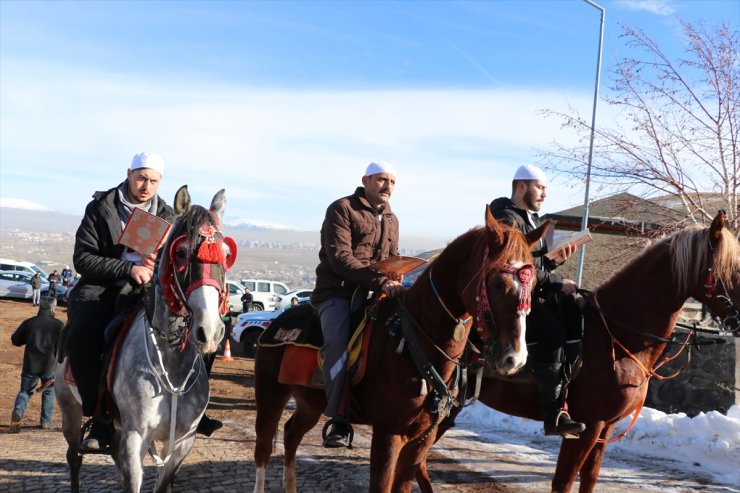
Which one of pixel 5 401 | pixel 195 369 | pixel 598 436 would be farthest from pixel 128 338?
pixel 5 401

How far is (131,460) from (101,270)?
53.4 inches

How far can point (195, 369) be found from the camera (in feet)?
16.2

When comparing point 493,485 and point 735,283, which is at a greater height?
point 735,283

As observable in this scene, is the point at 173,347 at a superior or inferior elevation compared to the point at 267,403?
superior

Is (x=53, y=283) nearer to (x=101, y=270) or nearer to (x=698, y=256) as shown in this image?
(x=101, y=270)

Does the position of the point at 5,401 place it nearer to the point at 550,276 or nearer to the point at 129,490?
the point at 129,490

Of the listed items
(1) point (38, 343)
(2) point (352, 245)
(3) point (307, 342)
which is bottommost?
(1) point (38, 343)

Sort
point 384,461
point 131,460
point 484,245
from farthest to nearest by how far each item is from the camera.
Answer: point 384,461 < point 484,245 < point 131,460

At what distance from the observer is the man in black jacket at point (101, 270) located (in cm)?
501

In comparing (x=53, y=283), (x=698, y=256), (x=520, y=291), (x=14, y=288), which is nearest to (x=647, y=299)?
(x=698, y=256)

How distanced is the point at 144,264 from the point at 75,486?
224cm

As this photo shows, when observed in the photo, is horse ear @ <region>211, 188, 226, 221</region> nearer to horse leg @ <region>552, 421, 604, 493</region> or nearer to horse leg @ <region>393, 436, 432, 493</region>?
horse leg @ <region>393, 436, 432, 493</region>

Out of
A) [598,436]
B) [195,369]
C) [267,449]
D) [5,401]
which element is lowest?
[5,401]

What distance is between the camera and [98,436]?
4930mm
